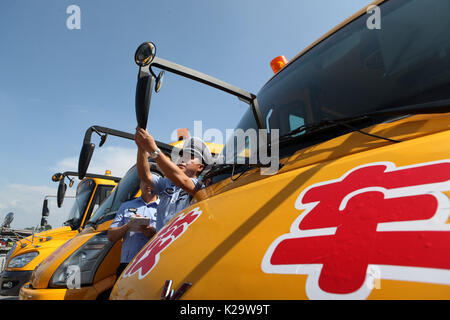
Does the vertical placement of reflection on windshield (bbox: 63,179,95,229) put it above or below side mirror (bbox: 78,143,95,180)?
below

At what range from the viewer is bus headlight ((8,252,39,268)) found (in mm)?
4555

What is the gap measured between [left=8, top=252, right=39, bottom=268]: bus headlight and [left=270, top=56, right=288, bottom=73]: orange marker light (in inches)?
187

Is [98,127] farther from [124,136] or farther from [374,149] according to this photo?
[374,149]

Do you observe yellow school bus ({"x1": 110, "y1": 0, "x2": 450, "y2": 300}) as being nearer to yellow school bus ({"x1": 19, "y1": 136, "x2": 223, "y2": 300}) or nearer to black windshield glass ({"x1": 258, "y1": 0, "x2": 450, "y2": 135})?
black windshield glass ({"x1": 258, "y1": 0, "x2": 450, "y2": 135})

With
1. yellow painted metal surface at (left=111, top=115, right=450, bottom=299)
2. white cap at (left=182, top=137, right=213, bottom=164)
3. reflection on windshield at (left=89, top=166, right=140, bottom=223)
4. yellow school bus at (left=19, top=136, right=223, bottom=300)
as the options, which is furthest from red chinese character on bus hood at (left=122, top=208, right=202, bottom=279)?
reflection on windshield at (left=89, top=166, right=140, bottom=223)

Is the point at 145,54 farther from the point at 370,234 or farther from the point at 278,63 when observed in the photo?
the point at 278,63

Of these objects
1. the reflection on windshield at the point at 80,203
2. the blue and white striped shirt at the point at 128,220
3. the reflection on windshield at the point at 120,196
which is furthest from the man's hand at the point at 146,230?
the reflection on windshield at the point at 80,203

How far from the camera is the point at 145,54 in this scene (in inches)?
54.2

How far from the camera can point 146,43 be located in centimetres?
140

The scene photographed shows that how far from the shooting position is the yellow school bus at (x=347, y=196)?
62 centimetres

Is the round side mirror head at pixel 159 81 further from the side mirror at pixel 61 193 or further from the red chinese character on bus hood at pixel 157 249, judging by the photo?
the side mirror at pixel 61 193

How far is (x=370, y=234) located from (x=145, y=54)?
1.23 meters

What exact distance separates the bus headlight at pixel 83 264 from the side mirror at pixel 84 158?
1.08 m

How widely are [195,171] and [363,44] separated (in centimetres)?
165
